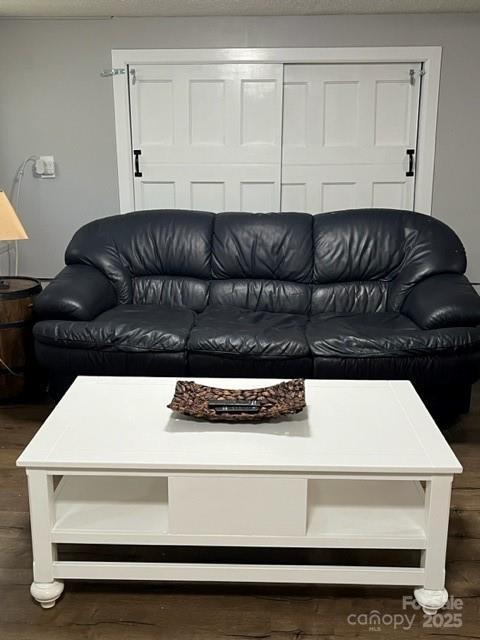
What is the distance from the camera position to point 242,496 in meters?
2.00

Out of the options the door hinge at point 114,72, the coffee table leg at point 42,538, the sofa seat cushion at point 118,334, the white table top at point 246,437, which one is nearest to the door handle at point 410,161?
the door hinge at point 114,72

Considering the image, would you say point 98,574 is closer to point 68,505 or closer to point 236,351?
point 68,505

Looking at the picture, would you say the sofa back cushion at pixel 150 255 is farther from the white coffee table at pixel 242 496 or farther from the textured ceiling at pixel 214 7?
the white coffee table at pixel 242 496

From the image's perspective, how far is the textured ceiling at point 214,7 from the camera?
4.06 metres

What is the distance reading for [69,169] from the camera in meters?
4.73

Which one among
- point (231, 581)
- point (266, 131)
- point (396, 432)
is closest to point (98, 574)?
point (231, 581)

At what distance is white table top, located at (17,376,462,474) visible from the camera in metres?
1.97

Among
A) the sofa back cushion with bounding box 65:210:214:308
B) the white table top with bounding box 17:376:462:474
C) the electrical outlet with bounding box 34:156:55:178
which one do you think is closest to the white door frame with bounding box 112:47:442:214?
the electrical outlet with bounding box 34:156:55:178

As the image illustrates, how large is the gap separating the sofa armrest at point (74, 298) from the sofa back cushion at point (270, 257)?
0.20m

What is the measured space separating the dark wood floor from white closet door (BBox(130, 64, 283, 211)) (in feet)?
9.35

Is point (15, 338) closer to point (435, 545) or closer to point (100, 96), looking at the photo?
point (100, 96)

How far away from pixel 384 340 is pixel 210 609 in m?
1.57

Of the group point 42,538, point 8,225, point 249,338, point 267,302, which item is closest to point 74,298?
point 8,225

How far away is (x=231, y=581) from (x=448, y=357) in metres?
1.58
